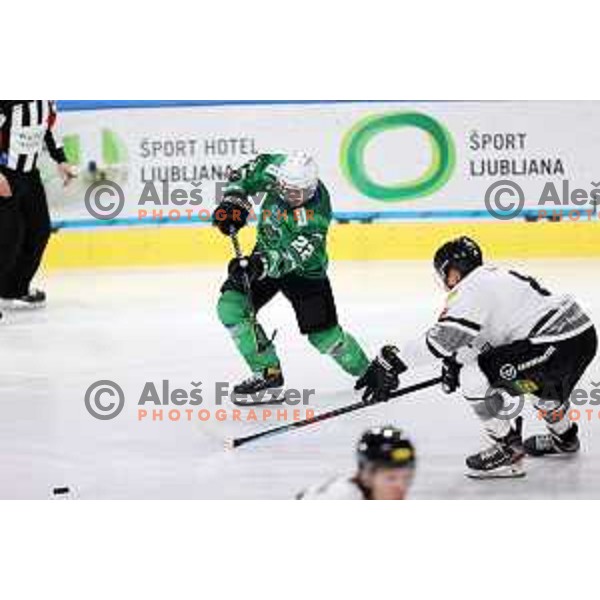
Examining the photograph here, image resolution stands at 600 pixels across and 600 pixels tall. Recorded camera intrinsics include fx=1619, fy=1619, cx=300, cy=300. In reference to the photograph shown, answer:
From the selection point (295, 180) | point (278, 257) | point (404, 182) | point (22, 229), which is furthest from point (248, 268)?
point (22, 229)

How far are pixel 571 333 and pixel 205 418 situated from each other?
915mm

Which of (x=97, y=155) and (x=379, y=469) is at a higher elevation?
(x=97, y=155)

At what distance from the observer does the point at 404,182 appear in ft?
13.6

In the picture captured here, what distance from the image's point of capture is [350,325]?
13.3 feet

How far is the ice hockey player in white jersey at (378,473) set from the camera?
3.75m

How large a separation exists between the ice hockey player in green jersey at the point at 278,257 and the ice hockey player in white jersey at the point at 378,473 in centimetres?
28

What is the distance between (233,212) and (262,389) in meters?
0.44

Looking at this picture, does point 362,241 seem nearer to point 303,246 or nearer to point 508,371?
point 303,246

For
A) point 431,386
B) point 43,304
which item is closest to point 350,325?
point 431,386

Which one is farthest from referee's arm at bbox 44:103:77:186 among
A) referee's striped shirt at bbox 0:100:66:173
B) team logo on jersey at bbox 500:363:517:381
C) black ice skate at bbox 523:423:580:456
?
black ice skate at bbox 523:423:580:456

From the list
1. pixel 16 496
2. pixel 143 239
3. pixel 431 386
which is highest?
pixel 143 239

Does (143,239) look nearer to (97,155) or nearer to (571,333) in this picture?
(97,155)

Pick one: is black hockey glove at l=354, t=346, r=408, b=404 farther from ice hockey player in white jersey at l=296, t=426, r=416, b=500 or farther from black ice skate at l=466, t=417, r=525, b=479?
black ice skate at l=466, t=417, r=525, b=479

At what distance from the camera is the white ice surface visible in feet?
12.6
